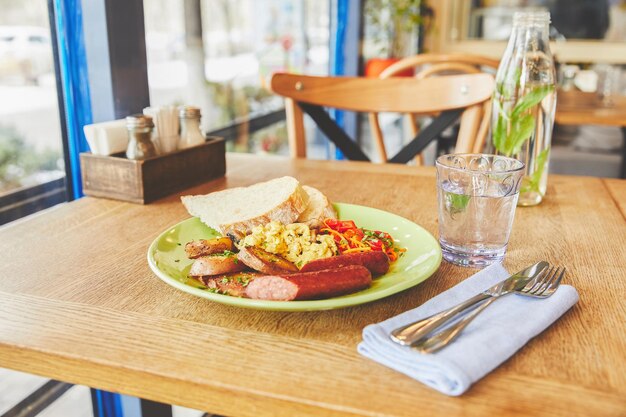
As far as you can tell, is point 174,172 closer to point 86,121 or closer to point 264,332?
point 86,121

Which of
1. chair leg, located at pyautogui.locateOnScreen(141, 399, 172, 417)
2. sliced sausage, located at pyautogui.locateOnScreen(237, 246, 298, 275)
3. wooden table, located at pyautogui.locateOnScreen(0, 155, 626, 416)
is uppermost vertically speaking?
sliced sausage, located at pyautogui.locateOnScreen(237, 246, 298, 275)

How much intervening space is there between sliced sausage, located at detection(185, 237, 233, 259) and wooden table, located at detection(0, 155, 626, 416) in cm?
7

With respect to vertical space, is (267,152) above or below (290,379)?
below

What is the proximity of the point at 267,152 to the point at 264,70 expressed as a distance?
1.67 feet

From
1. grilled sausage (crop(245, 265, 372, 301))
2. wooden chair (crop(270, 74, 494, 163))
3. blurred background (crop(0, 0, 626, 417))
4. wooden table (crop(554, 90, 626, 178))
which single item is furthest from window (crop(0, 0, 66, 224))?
wooden table (crop(554, 90, 626, 178))

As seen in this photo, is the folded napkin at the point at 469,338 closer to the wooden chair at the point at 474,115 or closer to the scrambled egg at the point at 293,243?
the scrambled egg at the point at 293,243

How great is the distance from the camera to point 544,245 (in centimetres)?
96

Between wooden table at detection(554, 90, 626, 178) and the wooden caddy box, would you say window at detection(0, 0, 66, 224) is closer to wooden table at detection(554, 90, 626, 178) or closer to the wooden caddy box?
the wooden caddy box

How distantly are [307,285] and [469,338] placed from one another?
194mm

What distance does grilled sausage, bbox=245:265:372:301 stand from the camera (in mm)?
663

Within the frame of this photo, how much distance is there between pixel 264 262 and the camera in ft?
2.42

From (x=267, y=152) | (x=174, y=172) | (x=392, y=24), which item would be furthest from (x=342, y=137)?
(x=392, y=24)

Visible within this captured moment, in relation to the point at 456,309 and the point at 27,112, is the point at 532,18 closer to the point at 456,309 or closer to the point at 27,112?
the point at 456,309

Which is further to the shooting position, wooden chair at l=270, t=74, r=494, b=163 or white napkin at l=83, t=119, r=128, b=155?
wooden chair at l=270, t=74, r=494, b=163
